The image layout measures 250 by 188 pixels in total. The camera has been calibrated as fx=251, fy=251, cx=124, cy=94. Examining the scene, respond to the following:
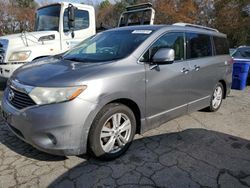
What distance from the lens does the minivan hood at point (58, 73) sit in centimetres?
282

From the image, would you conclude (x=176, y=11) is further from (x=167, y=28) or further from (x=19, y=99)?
(x=19, y=99)

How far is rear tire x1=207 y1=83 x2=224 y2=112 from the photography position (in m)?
5.27

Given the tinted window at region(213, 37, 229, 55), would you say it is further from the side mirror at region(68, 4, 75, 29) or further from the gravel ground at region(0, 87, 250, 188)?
the side mirror at region(68, 4, 75, 29)

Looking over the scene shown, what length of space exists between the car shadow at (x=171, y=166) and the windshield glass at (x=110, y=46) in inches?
54.2

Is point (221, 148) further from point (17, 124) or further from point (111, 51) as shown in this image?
point (17, 124)

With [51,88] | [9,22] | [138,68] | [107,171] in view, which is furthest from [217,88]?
[9,22]

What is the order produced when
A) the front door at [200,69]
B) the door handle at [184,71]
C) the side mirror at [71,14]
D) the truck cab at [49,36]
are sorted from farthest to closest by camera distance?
the side mirror at [71,14]
the truck cab at [49,36]
the front door at [200,69]
the door handle at [184,71]

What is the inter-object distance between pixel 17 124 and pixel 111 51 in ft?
5.33

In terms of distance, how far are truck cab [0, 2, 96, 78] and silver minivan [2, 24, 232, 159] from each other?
2592mm

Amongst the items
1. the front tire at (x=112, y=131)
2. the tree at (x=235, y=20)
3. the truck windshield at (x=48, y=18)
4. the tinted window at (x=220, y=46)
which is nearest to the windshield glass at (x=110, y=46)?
the front tire at (x=112, y=131)

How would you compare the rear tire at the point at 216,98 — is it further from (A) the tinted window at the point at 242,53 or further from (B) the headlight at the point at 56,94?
(A) the tinted window at the point at 242,53

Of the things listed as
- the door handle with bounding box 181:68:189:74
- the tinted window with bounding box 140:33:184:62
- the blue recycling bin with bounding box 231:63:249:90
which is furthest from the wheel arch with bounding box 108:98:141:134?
the blue recycling bin with bounding box 231:63:249:90

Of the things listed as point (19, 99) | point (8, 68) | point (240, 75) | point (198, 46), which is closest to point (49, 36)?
point (8, 68)

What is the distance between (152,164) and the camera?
3258 millimetres
